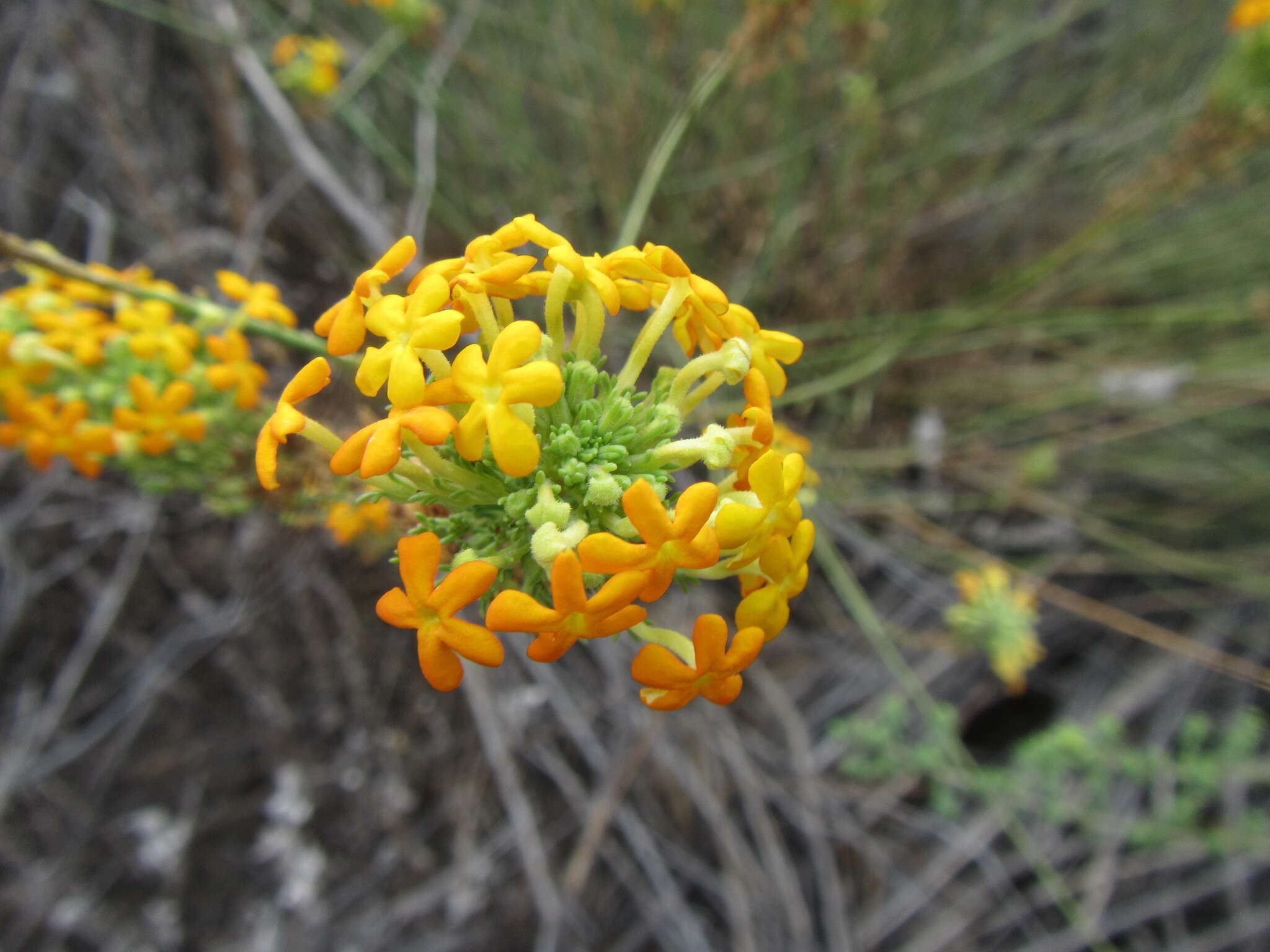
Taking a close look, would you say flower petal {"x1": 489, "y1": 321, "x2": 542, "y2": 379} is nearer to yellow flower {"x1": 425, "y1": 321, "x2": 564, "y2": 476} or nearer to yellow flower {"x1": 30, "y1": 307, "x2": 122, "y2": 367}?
yellow flower {"x1": 425, "y1": 321, "x2": 564, "y2": 476}

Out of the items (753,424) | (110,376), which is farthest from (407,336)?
(110,376)

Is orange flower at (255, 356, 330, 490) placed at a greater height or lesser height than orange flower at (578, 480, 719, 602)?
greater

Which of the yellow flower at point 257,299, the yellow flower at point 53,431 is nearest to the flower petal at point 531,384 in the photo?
the yellow flower at point 257,299

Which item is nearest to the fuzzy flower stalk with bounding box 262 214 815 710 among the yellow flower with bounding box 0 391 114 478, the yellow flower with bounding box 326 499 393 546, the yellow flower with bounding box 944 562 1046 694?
the yellow flower with bounding box 326 499 393 546

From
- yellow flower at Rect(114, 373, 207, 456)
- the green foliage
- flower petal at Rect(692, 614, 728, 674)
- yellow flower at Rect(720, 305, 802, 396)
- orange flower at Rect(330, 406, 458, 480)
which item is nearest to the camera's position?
orange flower at Rect(330, 406, 458, 480)

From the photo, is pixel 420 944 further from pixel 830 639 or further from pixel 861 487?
pixel 861 487

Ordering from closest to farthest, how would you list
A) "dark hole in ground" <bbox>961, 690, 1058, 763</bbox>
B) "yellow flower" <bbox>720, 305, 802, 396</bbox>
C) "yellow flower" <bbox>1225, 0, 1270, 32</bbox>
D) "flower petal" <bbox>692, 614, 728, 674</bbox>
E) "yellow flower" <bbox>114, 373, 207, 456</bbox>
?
→ "flower petal" <bbox>692, 614, 728, 674</bbox>
"yellow flower" <bbox>720, 305, 802, 396</bbox>
"yellow flower" <bbox>114, 373, 207, 456</bbox>
"yellow flower" <bbox>1225, 0, 1270, 32</bbox>
"dark hole in ground" <bbox>961, 690, 1058, 763</bbox>

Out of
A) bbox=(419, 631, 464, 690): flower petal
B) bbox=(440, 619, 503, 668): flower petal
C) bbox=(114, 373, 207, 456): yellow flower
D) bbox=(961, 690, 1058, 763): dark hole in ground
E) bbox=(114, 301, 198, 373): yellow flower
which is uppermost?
bbox=(114, 301, 198, 373): yellow flower

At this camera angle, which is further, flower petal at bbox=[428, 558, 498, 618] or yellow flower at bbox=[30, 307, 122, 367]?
yellow flower at bbox=[30, 307, 122, 367]
